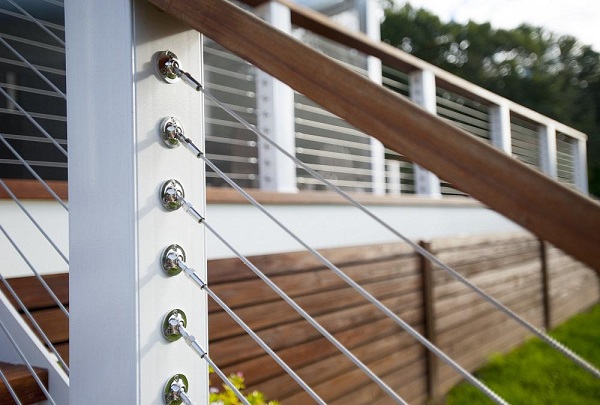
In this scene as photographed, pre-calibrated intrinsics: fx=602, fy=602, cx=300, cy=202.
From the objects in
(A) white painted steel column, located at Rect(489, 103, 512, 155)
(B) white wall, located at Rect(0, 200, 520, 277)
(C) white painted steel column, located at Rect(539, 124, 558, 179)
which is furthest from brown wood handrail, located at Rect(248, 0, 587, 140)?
(C) white painted steel column, located at Rect(539, 124, 558, 179)

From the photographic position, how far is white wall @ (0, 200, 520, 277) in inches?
59.7

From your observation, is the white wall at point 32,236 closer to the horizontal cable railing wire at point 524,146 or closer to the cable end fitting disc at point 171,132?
the cable end fitting disc at point 171,132

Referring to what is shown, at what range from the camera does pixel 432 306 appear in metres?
3.44

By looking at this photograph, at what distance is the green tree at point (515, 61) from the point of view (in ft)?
54.1

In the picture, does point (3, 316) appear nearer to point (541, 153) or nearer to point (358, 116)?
point (358, 116)

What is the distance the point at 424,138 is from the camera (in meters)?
0.50

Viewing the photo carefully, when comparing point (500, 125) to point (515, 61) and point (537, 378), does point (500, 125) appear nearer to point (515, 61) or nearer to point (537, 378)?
point (537, 378)

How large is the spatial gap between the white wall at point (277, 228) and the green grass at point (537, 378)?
3.07 ft

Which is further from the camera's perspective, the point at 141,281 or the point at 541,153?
the point at 541,153

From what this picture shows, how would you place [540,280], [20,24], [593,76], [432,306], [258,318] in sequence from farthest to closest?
[593,76] → [540,280] → [432,306] → [20,24] → [258,318]

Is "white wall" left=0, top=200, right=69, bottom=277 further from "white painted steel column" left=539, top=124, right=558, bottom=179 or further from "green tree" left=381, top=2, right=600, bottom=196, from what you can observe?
"green tree" left=381, top=2, right=600, bottom=196

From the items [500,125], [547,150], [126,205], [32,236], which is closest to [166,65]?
[126,205]

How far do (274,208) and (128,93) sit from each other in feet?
5.46

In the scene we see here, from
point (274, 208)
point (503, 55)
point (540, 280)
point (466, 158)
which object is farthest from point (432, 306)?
point (503, 55)
